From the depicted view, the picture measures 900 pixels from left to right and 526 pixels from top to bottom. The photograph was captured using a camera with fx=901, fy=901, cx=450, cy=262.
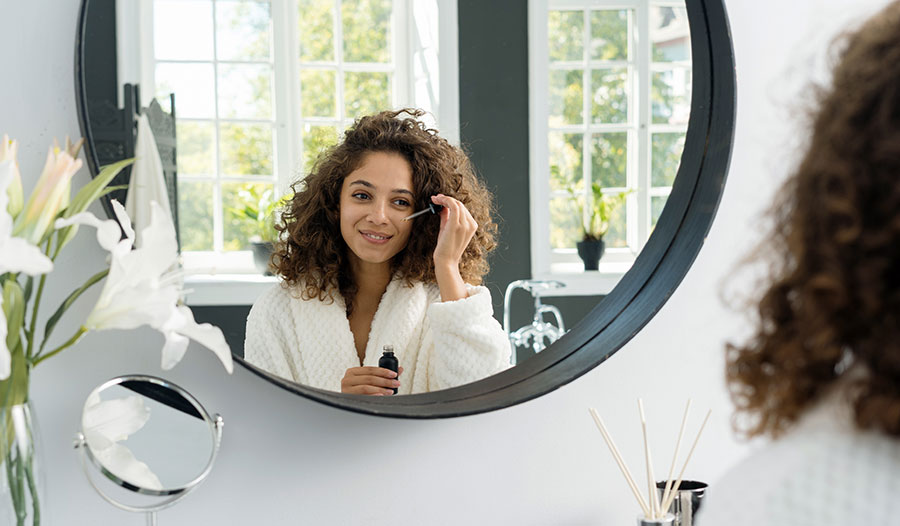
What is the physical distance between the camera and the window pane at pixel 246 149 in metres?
0.90

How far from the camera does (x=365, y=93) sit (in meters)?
0.93

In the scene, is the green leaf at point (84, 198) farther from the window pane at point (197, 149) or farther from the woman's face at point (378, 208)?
the woman's face at point (378, 208)

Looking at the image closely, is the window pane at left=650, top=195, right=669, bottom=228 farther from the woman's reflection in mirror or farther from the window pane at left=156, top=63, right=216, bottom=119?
the window pane at left=156, top=63, right=216, bottom=119

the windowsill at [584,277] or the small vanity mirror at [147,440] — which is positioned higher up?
the windowsill at [584,277]

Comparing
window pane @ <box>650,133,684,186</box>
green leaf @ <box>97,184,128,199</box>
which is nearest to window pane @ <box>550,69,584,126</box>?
window pane @ <box>650,133,684,186</box>

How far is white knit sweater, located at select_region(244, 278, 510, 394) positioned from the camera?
93 cm

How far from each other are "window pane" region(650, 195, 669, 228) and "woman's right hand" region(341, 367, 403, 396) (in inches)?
14.3

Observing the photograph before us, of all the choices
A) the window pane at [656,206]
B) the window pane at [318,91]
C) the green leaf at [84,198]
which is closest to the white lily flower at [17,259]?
the green leaf at [84,198]

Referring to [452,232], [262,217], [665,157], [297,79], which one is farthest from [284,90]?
[665,157]

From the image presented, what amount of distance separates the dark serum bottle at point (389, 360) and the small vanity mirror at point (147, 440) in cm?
18

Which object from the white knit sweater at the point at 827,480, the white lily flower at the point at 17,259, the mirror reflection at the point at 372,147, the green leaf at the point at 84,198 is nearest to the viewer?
the white knit sweater at the point at 827,480

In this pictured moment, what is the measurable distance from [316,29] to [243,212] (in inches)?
8.0

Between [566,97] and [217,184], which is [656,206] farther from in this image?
[217,184]

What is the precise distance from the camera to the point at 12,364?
30.0 inches
